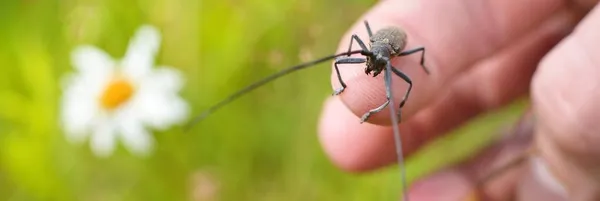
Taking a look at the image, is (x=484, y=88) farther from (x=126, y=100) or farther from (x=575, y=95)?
(x=126, y=100)

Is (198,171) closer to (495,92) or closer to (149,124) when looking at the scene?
(149,124)

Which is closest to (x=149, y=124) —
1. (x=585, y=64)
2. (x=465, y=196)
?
(x=465, y=196)

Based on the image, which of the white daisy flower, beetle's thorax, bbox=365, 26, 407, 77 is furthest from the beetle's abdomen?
the white daisy flower

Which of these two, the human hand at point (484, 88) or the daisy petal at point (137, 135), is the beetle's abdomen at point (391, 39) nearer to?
the human hand at point (484, 88)

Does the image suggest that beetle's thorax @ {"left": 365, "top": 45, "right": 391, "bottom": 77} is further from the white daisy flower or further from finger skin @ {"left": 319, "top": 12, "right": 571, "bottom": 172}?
the white daisy flower

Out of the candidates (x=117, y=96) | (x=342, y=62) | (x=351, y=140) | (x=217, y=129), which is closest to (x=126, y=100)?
(x=117, y=96)

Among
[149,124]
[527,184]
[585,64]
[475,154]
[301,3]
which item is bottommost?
[585,64]

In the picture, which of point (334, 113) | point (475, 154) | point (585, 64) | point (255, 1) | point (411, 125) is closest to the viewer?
point (585, 64)

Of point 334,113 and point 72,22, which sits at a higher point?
point 72,22
